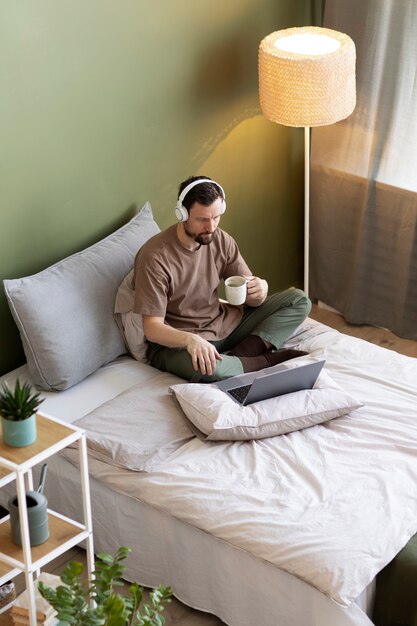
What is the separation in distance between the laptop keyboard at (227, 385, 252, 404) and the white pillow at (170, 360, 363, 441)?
2.1 inches

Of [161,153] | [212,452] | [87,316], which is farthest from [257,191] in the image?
[212,452]

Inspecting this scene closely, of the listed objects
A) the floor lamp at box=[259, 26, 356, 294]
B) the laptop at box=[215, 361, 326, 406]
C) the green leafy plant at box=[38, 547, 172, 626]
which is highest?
the floor lamp at box=[259, 26, 356, 294]

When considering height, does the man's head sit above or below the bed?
above

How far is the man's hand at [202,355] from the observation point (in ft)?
9.78

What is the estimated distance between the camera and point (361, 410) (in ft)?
9.50

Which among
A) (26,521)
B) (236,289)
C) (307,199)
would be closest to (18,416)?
(26,521)

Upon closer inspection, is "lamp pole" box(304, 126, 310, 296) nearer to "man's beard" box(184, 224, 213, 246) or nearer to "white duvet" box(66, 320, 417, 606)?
"man's beard" box(184, 224, 213, 246)

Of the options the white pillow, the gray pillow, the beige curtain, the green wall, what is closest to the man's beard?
the gray pillow

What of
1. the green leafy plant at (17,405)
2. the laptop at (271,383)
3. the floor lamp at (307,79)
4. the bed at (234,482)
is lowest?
the bed at (234,482)

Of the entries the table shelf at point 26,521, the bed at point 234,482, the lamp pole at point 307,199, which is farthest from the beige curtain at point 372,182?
the table shelf at point 26,521

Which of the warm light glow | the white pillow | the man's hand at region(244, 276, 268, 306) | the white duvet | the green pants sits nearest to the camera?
the white duvet

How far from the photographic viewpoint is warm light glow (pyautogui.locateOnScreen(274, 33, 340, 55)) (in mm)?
3537

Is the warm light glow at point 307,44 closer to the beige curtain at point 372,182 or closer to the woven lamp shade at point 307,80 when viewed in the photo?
the woven lamp shade at point 307,80

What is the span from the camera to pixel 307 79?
3330mm
